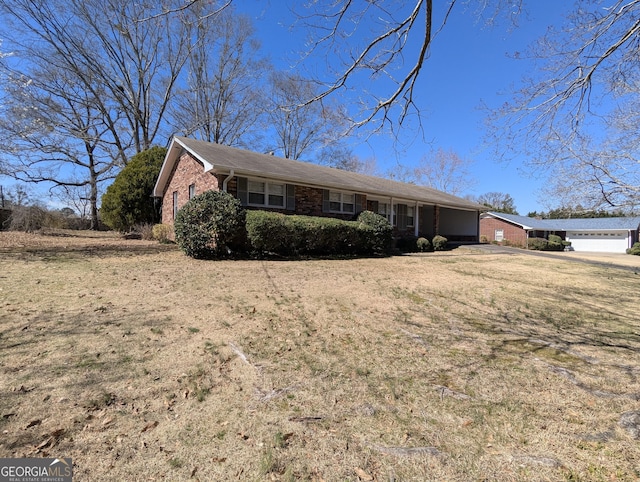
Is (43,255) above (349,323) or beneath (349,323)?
above

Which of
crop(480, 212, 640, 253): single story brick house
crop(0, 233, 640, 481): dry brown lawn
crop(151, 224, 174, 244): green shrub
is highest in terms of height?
crop(480, 212, 640, 253): single story brick house

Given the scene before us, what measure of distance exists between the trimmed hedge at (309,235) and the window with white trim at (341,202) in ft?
6.95

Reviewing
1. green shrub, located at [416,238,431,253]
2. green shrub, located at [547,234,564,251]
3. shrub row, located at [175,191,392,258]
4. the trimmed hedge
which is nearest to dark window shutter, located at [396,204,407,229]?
green shrub, located at [416,238,431,253]

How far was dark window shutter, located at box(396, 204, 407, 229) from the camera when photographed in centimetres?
1928

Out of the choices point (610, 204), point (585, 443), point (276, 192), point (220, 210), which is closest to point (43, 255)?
point (220, 210)

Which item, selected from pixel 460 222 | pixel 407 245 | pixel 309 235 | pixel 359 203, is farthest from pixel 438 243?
pixel 309 235

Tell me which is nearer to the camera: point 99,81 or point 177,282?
point 177,282

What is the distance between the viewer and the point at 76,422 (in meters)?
2.21

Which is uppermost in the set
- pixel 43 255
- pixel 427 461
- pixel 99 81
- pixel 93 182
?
pixel 99 81

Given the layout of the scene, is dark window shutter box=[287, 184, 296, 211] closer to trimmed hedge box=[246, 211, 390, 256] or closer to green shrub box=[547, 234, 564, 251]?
trimmed hedge box=[246, 211, 390, 256]

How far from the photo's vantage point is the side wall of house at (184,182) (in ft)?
40.9

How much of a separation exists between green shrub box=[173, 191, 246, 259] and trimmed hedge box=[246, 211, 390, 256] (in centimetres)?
58

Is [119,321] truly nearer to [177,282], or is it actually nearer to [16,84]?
[177,282]

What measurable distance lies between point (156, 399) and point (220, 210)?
26.3 feet
